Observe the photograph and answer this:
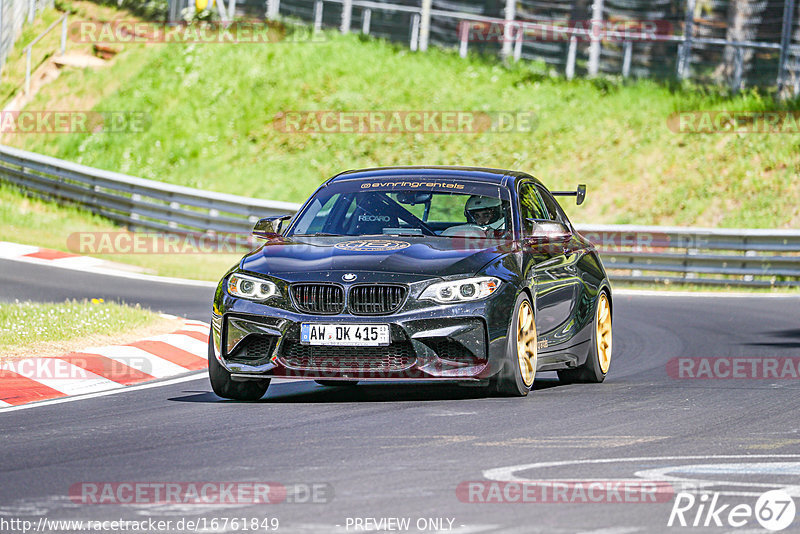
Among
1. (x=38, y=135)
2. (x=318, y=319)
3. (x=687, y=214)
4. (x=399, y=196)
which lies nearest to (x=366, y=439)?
(x=318, y=319)

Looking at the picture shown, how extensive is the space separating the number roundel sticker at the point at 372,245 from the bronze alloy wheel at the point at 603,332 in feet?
6.87

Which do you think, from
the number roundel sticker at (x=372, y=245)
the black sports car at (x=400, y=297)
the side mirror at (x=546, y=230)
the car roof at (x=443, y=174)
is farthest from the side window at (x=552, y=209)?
the number roundel sticker at (x=372, y=245)

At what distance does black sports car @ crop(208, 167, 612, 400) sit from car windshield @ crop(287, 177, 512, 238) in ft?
0.04

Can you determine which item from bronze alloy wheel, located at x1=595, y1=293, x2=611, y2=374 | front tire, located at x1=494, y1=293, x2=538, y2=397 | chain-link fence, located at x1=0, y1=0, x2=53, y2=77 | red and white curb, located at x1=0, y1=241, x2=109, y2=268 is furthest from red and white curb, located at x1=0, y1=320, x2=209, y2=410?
chain-link fence, located at x1=0, y1=0, x2=53, y2=77

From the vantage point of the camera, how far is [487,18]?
34531mm

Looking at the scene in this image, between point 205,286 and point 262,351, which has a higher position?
point 262,351

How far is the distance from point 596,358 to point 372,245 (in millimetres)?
2273

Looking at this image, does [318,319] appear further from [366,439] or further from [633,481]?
[633,481]

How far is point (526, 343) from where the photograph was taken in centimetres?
929

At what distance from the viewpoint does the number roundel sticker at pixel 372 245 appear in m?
9.23

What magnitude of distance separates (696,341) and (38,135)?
78.6 ft

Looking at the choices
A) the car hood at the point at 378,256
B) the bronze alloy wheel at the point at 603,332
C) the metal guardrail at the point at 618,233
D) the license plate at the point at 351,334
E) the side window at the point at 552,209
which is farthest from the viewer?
the metal guardrail at the point at 618,233

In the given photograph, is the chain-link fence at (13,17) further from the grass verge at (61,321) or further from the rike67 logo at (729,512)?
the rike67 logo at (729,512)

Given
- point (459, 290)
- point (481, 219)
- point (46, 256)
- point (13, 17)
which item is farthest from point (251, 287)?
point (13, 17)
